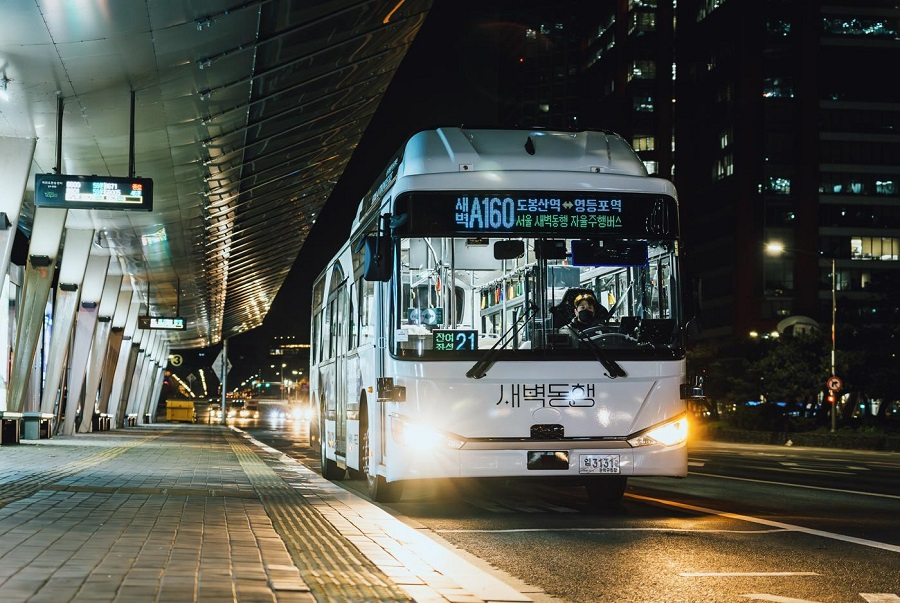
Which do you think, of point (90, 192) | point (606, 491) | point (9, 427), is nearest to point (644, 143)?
point (9, 427)

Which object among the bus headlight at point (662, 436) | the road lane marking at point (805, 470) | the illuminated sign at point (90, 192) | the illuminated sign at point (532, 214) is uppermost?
the illuminated sign at point (90, 192)

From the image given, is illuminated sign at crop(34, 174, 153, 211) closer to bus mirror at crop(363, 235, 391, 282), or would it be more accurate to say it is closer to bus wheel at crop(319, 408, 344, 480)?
bus wheel at crop(319, 408, 344, 480)

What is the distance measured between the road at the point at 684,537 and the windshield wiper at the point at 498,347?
4.45 ft

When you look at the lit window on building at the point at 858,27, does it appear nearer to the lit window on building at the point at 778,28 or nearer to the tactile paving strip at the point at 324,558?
the lit window on building at the point at 778,28

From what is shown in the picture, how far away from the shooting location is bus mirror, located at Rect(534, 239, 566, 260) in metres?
12.0

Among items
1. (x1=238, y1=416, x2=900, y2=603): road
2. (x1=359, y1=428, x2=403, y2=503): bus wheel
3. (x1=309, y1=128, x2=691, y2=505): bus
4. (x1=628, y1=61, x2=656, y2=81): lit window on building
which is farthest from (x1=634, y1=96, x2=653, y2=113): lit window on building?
(x1=309, y1=128, x2=691, y2=505): bus

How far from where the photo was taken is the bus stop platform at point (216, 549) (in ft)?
21.5

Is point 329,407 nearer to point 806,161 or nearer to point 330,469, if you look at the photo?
point 330,469

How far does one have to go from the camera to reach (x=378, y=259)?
11836mm

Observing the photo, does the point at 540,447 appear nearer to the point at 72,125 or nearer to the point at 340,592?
the point at 340,592

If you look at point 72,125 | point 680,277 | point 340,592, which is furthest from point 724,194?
point 340,592

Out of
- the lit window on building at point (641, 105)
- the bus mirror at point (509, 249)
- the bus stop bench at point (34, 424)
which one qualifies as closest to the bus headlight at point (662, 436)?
the bus mirror at point (509, 249)

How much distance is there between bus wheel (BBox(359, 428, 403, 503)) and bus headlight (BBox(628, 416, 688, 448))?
108 inches

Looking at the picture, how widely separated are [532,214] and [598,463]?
258cm
